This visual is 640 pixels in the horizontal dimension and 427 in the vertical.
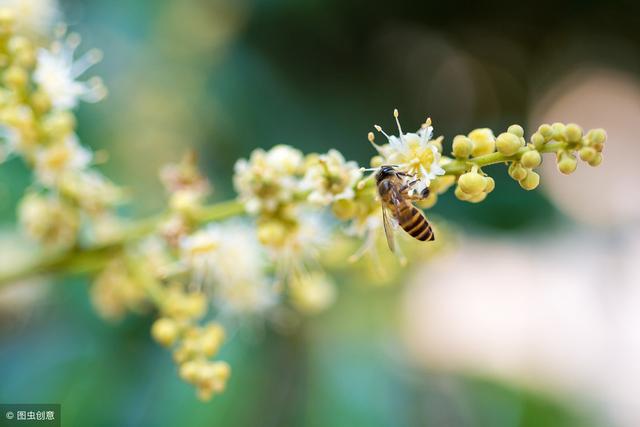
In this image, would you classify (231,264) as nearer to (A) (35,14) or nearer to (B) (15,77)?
(B) (15,77)

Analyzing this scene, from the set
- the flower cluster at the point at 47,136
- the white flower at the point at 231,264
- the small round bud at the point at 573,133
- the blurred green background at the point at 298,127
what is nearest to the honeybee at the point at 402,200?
the small round bud at the point at 573,133

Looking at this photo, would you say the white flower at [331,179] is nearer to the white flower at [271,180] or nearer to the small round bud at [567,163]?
the white flower at [271,180]

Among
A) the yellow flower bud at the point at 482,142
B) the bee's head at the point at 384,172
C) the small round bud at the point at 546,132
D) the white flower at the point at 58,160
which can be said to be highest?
the white flower at the point at 58,160

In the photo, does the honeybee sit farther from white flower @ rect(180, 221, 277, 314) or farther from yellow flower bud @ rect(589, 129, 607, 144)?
white flower @ rect(180, 221, 277, 314)

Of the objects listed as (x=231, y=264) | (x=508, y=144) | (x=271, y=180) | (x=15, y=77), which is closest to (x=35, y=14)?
(x=15, y=77)

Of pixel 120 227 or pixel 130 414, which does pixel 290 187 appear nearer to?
pixel 120 227

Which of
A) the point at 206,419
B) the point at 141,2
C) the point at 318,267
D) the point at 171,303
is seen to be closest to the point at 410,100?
the point at 141,2
